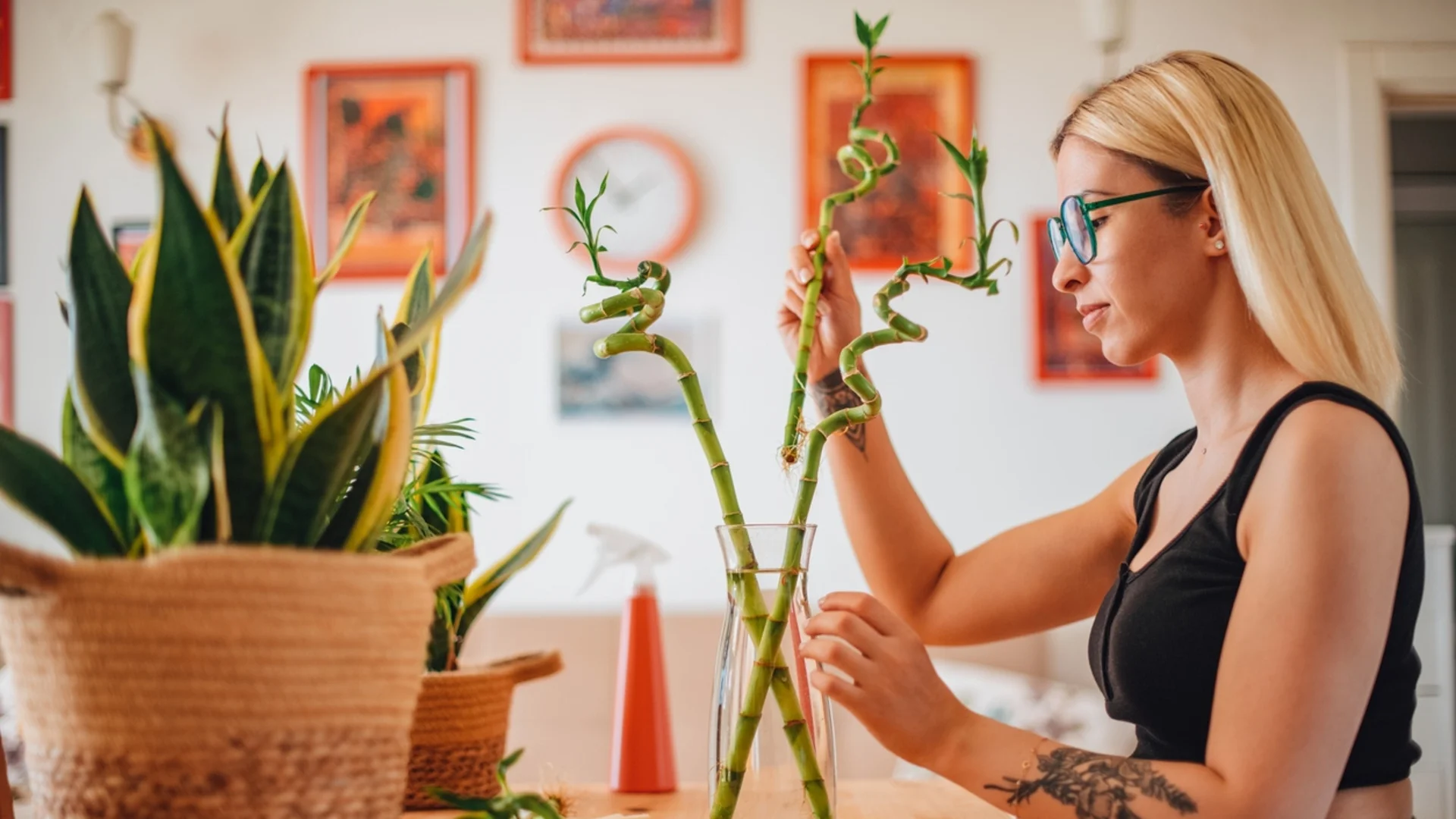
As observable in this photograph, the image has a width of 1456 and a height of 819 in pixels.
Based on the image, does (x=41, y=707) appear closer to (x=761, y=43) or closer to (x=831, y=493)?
(x=831, y=493)

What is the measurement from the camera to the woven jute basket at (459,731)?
1.05 meters

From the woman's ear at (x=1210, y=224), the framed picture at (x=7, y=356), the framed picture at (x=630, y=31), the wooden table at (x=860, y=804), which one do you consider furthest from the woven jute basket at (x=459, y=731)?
the framed picture at (x=7, y=356)

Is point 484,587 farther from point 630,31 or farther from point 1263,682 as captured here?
point 630,31

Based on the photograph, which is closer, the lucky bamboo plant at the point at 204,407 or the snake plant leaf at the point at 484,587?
the lucky bamboo plant at the point at 204,407

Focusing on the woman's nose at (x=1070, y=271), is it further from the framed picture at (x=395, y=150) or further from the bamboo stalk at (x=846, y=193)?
the framed picture at (x=395, y=150)

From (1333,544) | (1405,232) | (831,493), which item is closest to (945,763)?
(1333,544)

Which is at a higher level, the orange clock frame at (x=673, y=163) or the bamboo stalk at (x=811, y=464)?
the orange clock frame at (x=673, y=163)

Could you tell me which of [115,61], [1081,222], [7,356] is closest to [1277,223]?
[1081,222]

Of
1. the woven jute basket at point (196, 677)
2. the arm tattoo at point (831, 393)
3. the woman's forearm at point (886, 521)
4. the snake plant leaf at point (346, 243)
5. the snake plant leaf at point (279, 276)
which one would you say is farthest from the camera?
the woman's forearm at point (886, 521)

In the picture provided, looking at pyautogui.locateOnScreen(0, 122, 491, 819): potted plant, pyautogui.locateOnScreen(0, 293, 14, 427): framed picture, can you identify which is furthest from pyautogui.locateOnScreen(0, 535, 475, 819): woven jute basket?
pyautogui.locateOnScreen(0, 293, 14, 427): framed picture

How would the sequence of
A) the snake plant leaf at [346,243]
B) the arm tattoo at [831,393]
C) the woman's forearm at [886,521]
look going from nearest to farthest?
the snake plant leaf at [346,243]
the arm tattoo at [831,393]
the woman's forearm at [886,521]

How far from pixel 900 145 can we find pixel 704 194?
560 mm

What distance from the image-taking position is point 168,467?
57cm

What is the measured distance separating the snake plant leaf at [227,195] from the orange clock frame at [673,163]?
2470 mm
